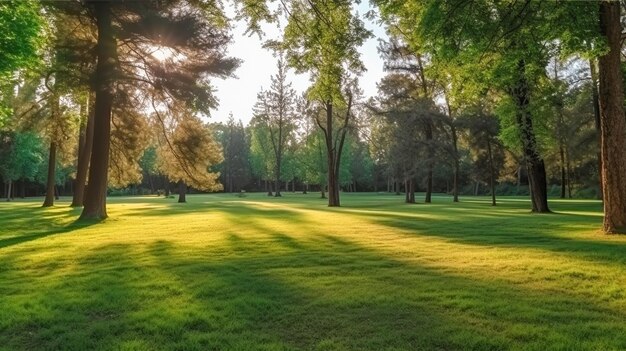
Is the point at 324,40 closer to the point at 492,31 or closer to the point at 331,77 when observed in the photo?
the point at 331,77

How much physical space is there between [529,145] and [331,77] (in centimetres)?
1385

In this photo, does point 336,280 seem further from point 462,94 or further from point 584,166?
point 584,166

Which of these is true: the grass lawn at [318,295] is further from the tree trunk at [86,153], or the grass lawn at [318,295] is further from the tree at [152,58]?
the tree trunk at [86,153]

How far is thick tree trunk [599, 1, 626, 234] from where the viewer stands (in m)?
13.1

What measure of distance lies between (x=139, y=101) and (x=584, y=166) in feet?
170

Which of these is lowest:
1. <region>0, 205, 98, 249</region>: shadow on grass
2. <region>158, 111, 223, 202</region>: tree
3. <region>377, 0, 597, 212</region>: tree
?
<region>0, 205, 98, 249</region>: shadow on grass

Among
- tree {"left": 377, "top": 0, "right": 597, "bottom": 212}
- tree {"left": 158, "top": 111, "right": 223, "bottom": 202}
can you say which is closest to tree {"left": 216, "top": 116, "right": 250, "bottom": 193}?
tree {"left": 158, "top": 111, "right": 223, "bottom": 202}

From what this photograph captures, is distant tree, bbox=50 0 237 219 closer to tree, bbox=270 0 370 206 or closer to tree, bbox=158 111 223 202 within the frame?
tree, bbox=158 111 223 202

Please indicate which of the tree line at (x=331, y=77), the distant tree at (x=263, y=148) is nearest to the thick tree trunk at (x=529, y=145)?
the tree line at (x=331, y=77)

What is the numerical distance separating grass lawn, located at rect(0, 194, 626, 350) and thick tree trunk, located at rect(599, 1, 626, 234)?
1467mm

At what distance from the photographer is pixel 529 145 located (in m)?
25.7

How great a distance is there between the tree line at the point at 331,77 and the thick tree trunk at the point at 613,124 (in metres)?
0.03

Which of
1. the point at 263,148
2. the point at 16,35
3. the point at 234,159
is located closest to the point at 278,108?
the point at 263,148

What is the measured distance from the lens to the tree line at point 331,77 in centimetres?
1331
